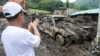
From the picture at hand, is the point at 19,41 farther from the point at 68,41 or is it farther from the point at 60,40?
the point at 60,40

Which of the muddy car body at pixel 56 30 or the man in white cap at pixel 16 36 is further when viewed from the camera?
the muddy car body at pixel 56 30

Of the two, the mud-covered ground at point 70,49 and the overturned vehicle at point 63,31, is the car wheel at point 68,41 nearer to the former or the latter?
the overturned vehicle at point 63,31

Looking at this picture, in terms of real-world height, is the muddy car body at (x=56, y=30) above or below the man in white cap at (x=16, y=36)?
below

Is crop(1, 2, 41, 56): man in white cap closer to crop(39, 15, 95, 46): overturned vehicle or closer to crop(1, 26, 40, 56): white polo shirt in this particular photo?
crop(1, 26, 40, 56): white polo shirt

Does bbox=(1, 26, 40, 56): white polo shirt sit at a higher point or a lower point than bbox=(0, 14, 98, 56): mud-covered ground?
higher

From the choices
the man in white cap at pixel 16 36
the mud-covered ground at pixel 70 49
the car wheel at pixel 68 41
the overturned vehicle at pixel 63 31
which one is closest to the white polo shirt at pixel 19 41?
the man in white cap at pixel 16 36

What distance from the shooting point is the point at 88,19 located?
1495 cm

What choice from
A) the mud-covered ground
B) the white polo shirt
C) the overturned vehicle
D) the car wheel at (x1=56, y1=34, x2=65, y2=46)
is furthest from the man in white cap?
the car wheel at (x1=56, y1=34, x2=65, y2=46)

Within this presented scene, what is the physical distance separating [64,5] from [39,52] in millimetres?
13058

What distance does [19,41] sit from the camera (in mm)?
2420

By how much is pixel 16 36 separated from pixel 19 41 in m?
0.06

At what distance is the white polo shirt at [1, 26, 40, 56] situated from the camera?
7.90 ft

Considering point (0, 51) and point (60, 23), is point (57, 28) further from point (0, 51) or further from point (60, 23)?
point (0, 51)

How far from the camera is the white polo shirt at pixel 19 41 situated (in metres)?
2.41
